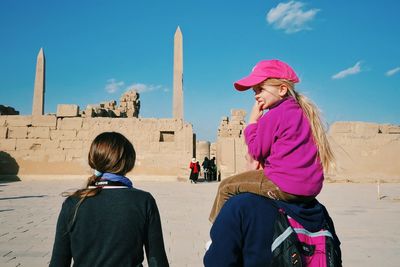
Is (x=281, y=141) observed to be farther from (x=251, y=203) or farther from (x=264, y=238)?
(x=264, y=238)

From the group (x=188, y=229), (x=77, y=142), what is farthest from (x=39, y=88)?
(x=188, y=229)

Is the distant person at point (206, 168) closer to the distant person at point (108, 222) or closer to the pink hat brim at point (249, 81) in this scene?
the distant person at point (108, 222)

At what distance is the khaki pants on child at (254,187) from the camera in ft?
4.88

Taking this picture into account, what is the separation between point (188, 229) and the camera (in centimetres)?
654

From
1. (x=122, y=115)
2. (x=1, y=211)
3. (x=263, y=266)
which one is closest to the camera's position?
(x=263, y=266)

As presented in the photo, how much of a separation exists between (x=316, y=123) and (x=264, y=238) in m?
0.56

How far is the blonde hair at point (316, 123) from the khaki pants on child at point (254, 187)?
0.62 ft

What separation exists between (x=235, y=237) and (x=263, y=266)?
0.47ft

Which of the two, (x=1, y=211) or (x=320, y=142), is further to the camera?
(x=1, y=211)

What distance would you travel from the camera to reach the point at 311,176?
4.93 ft

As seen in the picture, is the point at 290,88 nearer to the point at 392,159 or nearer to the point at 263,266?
the point at 263,266

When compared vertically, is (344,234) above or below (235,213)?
below

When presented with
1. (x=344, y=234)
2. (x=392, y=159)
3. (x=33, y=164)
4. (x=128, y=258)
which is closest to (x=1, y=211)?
(x=344, y=234)

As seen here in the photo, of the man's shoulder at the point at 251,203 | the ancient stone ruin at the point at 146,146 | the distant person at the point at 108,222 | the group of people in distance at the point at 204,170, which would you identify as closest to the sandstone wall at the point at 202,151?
the group of people in distance at the point at 204,170
